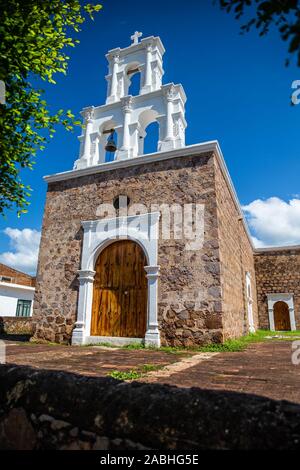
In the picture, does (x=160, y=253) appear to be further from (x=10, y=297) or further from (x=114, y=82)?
(x=10, y=297)

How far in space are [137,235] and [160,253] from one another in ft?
2.53

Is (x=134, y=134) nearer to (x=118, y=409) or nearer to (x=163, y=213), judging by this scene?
(x=163, y=213)

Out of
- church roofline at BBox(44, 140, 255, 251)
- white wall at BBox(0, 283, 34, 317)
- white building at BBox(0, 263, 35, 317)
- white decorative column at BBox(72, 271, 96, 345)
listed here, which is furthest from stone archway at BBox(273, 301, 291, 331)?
white wall at BBox(0, 283, 34, 317)

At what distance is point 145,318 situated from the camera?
6.87 metres

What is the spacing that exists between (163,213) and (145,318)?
2.55 metres

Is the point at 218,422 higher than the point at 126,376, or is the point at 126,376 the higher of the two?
the point at 218,422

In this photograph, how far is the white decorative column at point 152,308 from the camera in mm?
6445

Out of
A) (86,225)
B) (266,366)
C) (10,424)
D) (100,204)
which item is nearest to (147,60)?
(100,204)

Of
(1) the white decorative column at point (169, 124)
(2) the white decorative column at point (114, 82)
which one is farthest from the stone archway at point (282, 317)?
(2) the white decorative column at point (114, 82)

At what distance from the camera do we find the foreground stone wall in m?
1.12

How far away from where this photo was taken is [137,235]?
731cm

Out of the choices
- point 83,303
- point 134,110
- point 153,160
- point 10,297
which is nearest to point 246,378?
point 83,303

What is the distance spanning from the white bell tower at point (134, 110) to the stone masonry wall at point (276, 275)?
37.9 feet

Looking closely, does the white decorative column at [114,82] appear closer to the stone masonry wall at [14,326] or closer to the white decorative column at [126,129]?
the white decorative column at [126,129]
